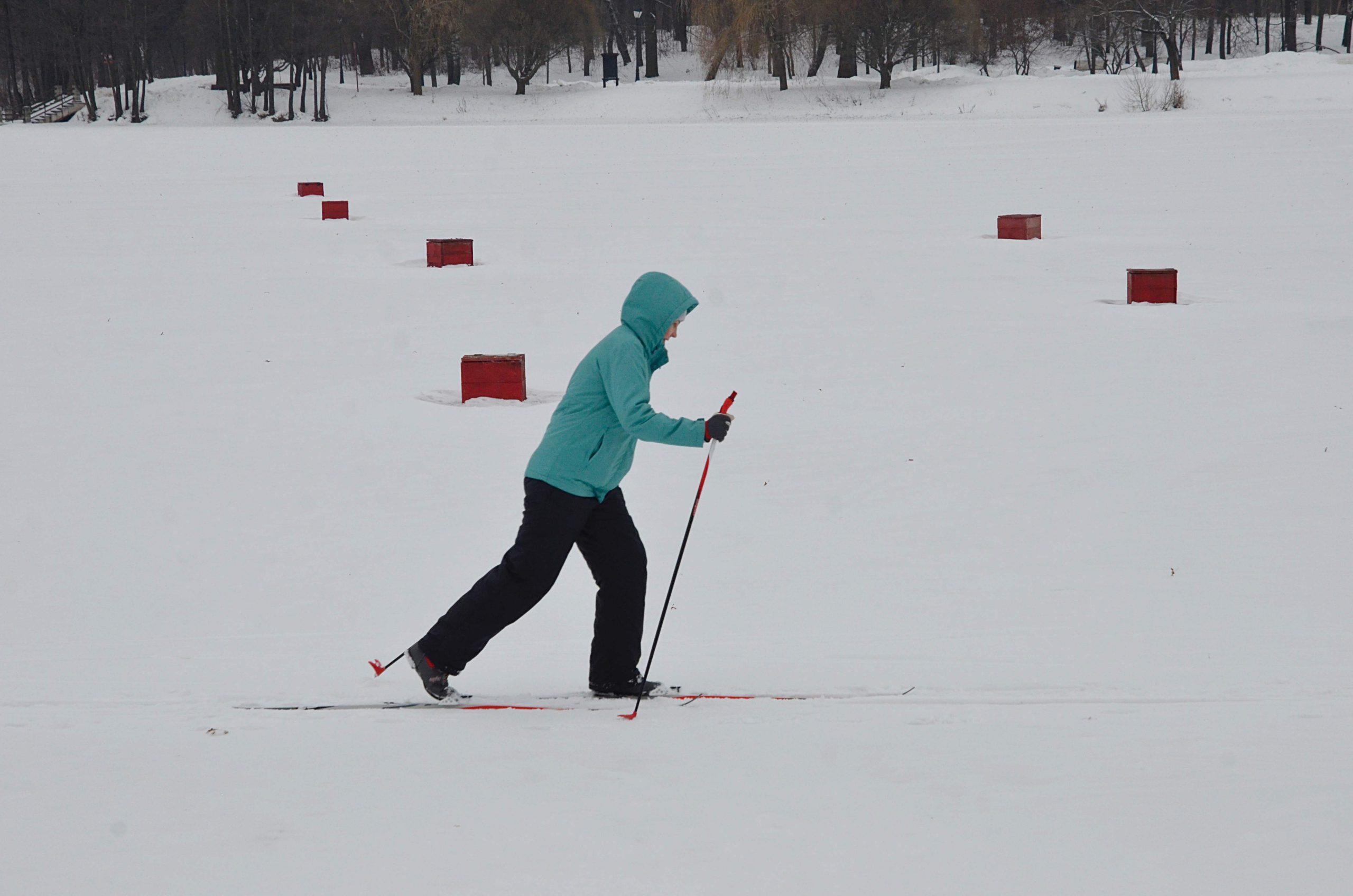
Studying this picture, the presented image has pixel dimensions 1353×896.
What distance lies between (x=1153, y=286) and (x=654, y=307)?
902cm

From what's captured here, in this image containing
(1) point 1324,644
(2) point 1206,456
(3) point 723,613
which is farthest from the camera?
(2) point 1206,456

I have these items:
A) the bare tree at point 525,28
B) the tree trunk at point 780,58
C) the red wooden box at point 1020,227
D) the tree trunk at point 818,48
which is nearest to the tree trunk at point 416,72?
the bare tree at point 525,28

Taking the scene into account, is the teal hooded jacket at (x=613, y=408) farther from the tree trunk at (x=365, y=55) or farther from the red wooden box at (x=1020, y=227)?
the tree trunk at (x=365, y=55)

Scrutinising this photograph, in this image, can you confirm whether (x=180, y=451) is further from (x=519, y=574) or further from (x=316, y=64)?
(x=316, y=64)

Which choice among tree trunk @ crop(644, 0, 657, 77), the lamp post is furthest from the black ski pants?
tree trunk @ crop(644, 0, 657, 77)

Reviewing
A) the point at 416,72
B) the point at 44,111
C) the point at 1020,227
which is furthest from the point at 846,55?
→ the point at 1020,227

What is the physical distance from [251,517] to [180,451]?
4.42 feet

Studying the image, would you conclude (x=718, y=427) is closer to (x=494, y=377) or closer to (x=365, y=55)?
(x=494, y=377)

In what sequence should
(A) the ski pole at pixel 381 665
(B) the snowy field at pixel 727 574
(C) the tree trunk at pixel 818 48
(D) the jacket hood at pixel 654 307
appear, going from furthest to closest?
(C) the tree trunk at pixel 818 48 < (A) the ski pole at pixel 381 665 < (D) the jacket hood at pixel 654 307 < (B) the snowy field at pixel 727 574

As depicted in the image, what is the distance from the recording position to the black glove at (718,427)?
168 inches

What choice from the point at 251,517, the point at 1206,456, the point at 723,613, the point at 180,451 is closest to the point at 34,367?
the point at 180,451

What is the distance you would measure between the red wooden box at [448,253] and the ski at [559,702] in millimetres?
10579

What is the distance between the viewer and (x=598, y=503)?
444 centimetres

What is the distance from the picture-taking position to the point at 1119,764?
404cm
